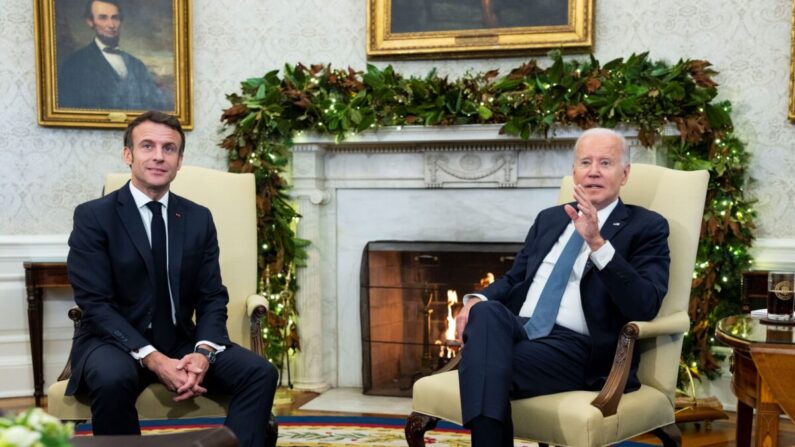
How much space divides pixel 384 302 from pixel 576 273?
2.20 m

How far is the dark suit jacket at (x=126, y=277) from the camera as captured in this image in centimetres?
281

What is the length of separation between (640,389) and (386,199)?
247 cm

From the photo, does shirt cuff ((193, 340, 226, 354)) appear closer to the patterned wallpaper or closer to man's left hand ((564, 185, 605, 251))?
man's left hand ((564, 185, 605, 251))

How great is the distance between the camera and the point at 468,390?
101 inches

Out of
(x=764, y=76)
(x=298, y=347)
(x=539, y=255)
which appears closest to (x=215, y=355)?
(x=539, y=255)

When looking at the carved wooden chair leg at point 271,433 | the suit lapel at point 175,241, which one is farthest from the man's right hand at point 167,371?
the carved wooden chair leg at point 271,433

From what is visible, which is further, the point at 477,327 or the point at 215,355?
the point at 215,355

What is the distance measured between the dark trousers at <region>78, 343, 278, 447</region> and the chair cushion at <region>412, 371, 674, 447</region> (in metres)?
0.52

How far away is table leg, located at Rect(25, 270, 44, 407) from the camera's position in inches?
185

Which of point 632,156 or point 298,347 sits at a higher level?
point 632,156

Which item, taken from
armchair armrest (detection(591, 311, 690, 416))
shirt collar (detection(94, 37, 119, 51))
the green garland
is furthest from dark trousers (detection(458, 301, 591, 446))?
shirt collar (detection(94, 37, 119, 51))

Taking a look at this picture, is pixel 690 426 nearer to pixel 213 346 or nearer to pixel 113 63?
pixel 213 346

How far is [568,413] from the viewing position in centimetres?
250

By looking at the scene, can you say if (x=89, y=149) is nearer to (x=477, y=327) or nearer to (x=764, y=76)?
(x=477, y=327)
